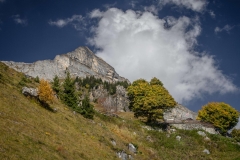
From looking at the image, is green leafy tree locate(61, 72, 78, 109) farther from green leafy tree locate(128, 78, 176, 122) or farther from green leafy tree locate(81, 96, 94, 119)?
green leafy tree locate(128, 78, 176, 122)

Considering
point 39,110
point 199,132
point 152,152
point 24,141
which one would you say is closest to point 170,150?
point 152,152

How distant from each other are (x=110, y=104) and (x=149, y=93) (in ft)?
302

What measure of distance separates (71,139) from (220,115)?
56.6m

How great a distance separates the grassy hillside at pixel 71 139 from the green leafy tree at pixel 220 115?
78.4 ft

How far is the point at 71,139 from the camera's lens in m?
27.9

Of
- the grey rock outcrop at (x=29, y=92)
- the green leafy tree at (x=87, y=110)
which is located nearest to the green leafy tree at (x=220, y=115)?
the green leafy tree at (x=87, y=110)

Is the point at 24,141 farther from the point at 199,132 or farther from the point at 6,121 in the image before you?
the point at 199,132

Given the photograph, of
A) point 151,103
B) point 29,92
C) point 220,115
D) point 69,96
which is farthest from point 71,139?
point 220,115

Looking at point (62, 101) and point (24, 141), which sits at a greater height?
point (62, 101)

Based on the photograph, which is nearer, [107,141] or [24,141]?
[24,141]

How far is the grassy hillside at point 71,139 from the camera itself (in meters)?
21.2

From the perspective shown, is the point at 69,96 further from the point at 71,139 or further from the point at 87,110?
the point at 71,139

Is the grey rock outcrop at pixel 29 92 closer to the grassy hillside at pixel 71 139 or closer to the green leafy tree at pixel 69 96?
the grassy hillside at pixel 71 139

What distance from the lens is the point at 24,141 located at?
21.2 m
